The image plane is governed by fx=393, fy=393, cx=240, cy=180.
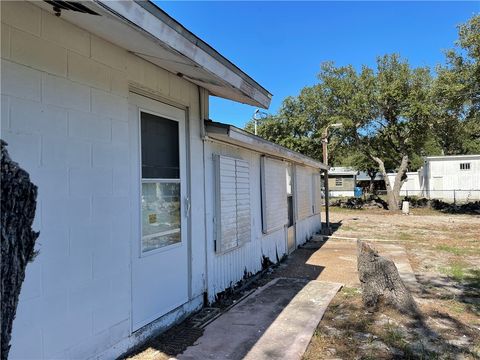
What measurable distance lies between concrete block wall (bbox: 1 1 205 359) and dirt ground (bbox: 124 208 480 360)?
857 mm

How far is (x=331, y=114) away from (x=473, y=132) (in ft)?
26.6

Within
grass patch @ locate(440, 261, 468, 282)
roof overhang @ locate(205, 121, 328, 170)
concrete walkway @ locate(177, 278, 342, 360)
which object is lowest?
grass patch @ locate(440, 261, 468, 282)

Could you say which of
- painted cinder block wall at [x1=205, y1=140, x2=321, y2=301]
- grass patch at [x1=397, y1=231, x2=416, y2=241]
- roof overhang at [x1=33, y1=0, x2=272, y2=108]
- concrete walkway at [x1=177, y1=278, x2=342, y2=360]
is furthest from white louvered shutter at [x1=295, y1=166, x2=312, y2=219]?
roof overhang at [x1=33, y1=0, x2=272, y2=108]

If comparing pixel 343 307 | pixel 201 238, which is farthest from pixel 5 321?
pixel 343 307

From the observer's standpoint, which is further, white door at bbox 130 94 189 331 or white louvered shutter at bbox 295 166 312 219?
white louvered shutter at bbox 295 166 312 219

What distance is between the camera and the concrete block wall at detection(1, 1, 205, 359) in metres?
2.62

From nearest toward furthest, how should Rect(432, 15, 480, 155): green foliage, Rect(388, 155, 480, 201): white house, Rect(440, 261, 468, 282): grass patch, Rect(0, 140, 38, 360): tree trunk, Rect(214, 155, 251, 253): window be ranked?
Rect(0, 140, 38, 360): tree trunk, Rect(214, 155, 251, 253): window, Rect(440, 261, 468, 282): grass patch, Rect(432, 15, 480, 155): green foliage, Rect(388, 155, 480, 201): white house

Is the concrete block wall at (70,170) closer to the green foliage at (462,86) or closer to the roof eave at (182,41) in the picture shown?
the roof eave at (182,41)

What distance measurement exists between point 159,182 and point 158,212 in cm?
32

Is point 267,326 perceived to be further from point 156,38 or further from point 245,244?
point 156,38

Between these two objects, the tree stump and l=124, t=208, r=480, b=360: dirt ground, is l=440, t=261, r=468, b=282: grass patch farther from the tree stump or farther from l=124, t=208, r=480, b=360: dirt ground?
the tree stump

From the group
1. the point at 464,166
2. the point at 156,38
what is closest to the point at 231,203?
the point at 156,38

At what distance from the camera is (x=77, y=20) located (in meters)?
2.94

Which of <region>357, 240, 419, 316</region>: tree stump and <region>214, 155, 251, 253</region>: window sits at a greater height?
<region>214, 155, 251, 253</region>: window
